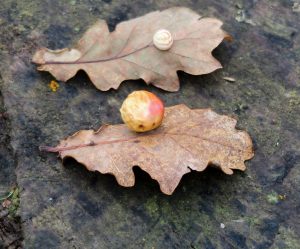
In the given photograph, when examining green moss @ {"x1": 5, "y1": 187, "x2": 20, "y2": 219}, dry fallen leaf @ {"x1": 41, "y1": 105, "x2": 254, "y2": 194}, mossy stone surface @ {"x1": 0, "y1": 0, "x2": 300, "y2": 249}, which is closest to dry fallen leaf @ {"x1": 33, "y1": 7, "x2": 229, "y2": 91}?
mossy stone surface @ {"x1": 0, "y1": 0, "x2": 300, "y2": 249}

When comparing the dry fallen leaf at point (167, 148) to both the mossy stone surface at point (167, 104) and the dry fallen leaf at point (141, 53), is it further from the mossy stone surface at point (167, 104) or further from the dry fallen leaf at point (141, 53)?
the dry fallen leaf at point (141, 53)

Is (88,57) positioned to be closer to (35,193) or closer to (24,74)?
(24,74)

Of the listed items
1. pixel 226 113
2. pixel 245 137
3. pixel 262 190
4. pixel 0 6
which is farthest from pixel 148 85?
pixel 0 6

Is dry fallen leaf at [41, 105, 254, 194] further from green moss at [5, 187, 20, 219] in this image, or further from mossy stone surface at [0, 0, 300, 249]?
green moss at [5, 187, 20, 219]

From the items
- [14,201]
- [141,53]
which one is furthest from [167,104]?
[14,201]

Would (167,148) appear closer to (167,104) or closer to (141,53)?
(167,104)
